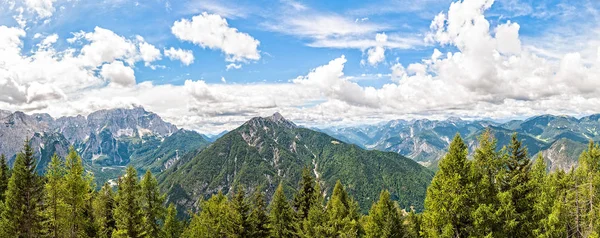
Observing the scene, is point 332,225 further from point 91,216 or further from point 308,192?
point 91,216

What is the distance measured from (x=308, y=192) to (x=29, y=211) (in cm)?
3859

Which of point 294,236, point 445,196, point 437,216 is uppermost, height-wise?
point 445,196

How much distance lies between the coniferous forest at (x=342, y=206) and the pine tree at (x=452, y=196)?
0.25 ft

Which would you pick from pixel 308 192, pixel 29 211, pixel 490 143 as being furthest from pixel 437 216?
pixel 29 211

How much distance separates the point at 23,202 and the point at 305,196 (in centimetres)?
3941

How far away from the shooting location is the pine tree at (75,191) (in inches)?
1613

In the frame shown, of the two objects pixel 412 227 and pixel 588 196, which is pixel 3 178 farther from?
pixel 588 196

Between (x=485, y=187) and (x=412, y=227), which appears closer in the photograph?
(x=485, y=187)

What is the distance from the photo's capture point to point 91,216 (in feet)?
152

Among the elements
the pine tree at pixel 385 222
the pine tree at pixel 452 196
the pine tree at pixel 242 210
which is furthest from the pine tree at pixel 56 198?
the pine tree at pixel 452 196

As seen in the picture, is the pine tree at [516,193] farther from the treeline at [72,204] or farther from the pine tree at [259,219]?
the treeline at [72,204]

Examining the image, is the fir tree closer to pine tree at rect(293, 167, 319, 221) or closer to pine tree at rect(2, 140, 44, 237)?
pine tree at rect(293, 167, 319, 221)

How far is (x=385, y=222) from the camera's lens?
5141 cm

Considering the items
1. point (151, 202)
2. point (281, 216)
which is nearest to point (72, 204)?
point (151, 202)
